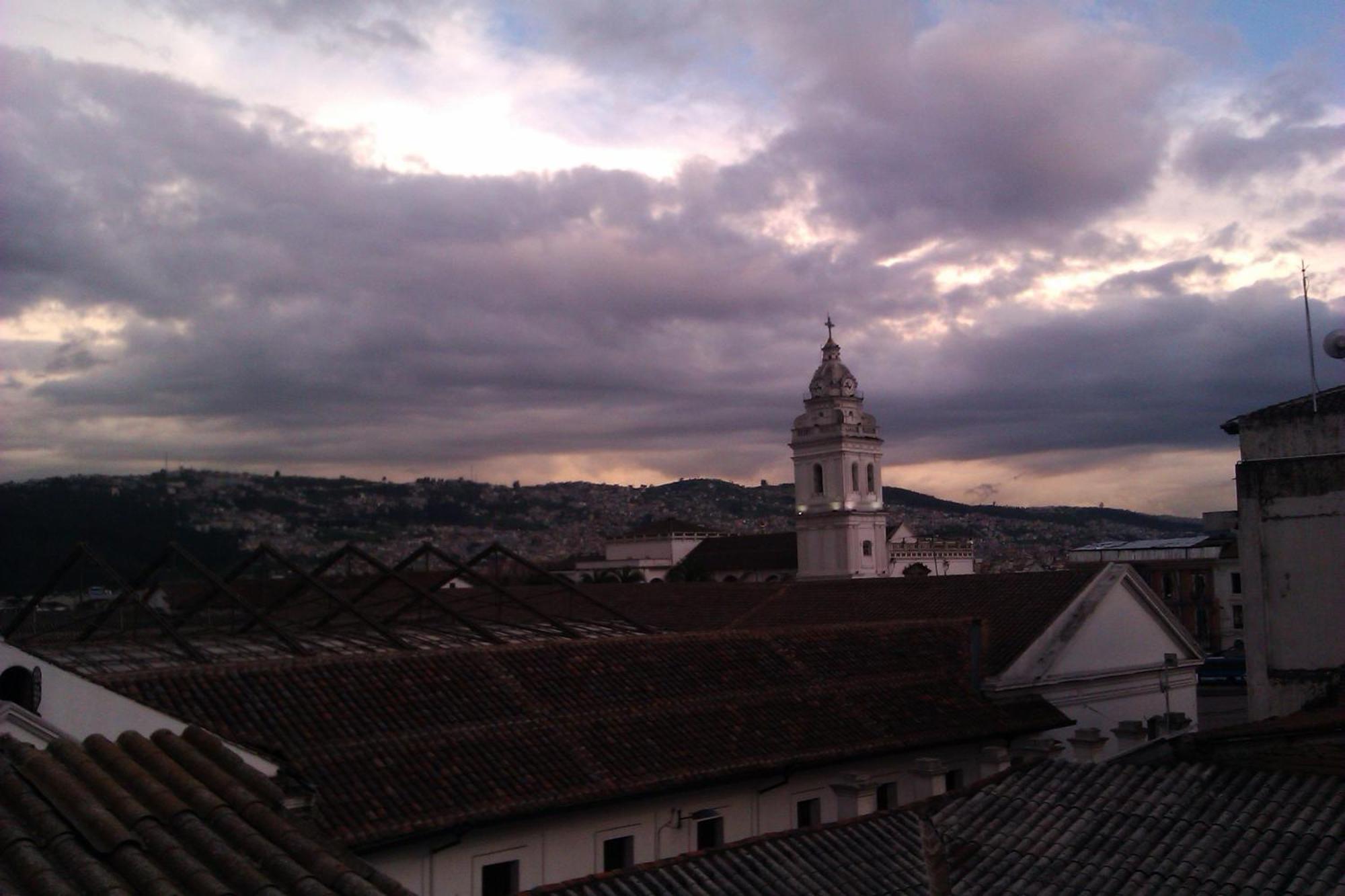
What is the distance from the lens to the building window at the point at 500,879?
1332cm

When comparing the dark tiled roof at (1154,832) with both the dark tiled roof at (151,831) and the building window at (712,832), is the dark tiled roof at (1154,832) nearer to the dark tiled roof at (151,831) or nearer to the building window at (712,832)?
the building window at (712,832)

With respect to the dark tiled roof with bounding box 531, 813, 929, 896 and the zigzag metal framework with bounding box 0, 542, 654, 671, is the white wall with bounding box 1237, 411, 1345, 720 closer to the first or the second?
the dark tiled roof with bounding box 531, 813, 929, 896

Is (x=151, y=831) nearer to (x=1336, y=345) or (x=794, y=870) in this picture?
(x=794, y=870)

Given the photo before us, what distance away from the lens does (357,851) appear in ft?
38.2

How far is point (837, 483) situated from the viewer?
71.4 m

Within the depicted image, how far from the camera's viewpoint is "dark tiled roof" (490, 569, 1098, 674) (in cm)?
2480

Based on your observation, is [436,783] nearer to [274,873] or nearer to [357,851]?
[357,851]

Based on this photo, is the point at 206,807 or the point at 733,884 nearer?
the point at 206,807

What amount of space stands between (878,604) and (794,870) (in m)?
18.9

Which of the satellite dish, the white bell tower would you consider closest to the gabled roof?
the white bell tower

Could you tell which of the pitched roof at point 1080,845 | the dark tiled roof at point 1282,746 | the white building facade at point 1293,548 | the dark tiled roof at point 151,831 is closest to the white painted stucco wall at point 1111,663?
the white building facade at point 1293,548

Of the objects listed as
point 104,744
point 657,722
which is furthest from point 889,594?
point 104,744

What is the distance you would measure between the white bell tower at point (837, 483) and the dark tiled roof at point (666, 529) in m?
33.5

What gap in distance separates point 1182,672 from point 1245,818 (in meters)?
19.0
